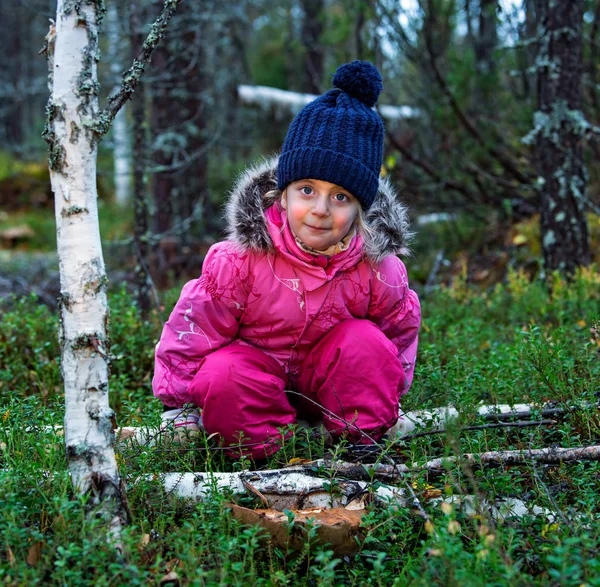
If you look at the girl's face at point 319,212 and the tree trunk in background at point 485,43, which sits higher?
the tree trunk in background at point 485,43

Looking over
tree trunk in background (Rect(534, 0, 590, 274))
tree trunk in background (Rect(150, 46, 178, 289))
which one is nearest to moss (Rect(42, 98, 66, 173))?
tree trunk in background (Rect(534, 0, 590, 274))

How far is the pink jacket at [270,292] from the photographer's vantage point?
10.4 feet

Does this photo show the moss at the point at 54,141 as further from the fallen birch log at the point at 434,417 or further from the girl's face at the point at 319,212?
the girl's face at the point at 319,212

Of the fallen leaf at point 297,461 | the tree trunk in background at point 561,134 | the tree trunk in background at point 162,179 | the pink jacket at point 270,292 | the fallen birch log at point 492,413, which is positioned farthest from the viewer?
the tree trunk in background at point 162,179

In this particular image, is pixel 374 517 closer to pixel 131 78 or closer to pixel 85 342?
pixel 85 342

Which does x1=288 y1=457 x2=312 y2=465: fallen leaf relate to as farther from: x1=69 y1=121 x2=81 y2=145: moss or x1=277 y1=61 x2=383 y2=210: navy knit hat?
x1=69 y1=121 x2=81 y2=145: moss

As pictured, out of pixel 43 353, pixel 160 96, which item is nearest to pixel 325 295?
pixel 43 353

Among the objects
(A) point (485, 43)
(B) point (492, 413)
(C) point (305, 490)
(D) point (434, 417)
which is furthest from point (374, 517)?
(A) point (485, 43)

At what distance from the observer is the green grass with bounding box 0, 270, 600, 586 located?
1957mm

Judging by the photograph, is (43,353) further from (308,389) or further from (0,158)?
(0,158)

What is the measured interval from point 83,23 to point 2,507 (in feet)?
5.22

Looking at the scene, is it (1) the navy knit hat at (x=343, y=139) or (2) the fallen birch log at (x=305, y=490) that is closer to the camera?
(2) the fallen birch log at (x=305, y=490)

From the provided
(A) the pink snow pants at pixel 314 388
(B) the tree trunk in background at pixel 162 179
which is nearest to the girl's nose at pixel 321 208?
(A) the pink snow pants at pixel 314 388

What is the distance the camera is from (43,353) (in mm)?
4273
